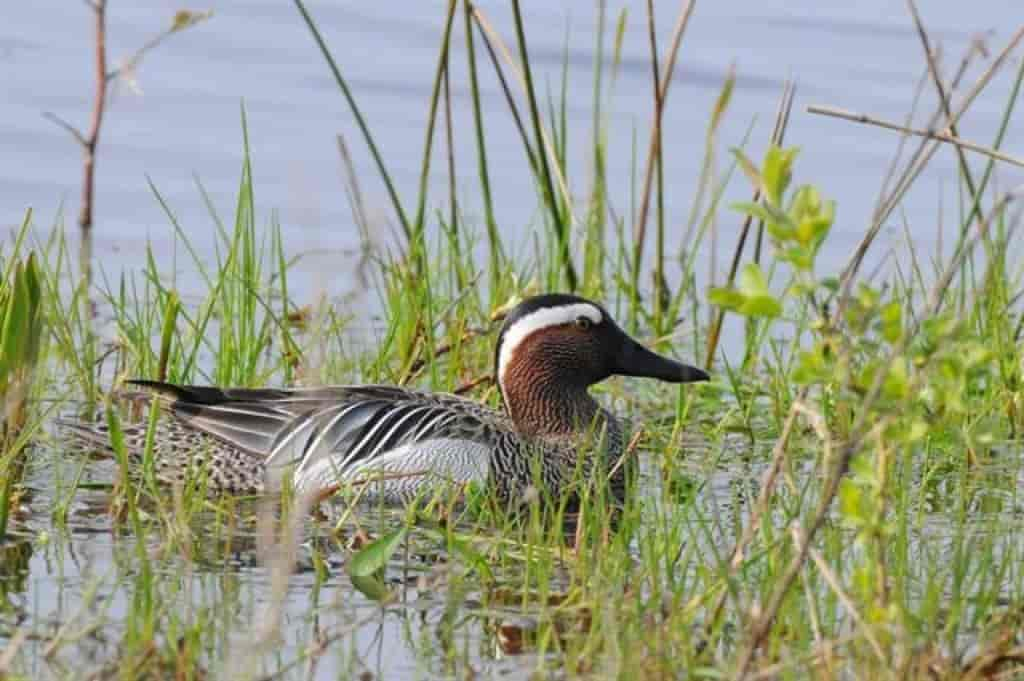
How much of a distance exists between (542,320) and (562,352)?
0.60 ft

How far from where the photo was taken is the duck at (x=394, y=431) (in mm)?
7234

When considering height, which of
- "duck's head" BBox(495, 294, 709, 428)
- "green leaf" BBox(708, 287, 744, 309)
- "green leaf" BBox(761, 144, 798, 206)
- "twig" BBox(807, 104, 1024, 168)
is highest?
"twig" BBox(807, 104, 1024, 168)

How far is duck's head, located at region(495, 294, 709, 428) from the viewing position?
7891 mm

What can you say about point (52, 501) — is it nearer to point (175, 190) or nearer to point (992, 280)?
point (992, 280)

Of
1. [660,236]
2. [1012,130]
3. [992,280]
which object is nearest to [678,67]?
[1012,130]

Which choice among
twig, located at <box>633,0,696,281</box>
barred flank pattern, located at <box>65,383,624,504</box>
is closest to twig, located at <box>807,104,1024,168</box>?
barred flank pattern, located at <box>65,383,624,504</box>

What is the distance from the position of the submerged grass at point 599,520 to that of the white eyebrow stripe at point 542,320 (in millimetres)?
156

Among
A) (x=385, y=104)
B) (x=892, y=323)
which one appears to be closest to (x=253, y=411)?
(x=892, y=323)

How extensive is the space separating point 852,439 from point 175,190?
Answer: 6.57 meters

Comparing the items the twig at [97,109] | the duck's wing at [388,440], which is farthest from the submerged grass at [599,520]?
the twig at [97,109]

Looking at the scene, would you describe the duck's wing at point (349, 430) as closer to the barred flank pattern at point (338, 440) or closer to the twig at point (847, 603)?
the barred flank pattern at point (338, 440)

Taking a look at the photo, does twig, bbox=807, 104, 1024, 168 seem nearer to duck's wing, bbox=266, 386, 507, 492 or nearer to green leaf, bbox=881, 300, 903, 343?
green leaf, bbox=881, 300, 903, 343

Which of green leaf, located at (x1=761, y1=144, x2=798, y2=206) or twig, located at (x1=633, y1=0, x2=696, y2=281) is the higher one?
twig, located at (x1=633, y1=0, x2=696, y2=281)

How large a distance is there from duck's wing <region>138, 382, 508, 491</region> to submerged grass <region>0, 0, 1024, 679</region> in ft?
A: 0.54
